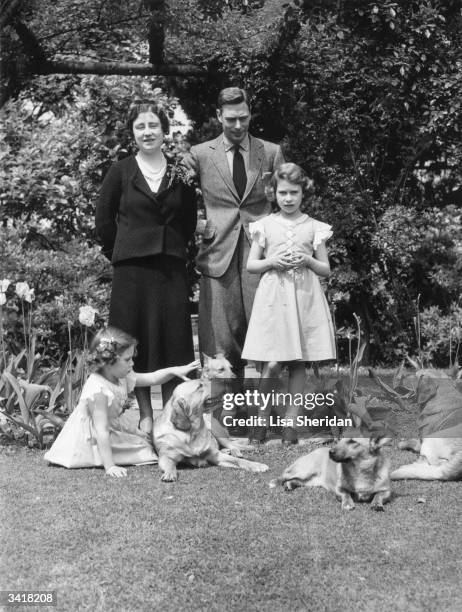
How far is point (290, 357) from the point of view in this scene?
4742 mm

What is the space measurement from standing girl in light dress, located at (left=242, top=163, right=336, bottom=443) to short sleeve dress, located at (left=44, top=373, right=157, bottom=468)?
0.82 metres

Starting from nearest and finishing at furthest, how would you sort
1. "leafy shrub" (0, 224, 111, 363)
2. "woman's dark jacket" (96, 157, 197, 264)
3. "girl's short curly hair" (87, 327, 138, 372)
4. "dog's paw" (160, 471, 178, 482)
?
"dog's paw" (160, 471, 178, 482), "girl's short curly hair" (87, 327, 138, 372), "woman's dark jacket" (96, 157, 197, 264), "leafy shrub" (0, 224, 111, 363)

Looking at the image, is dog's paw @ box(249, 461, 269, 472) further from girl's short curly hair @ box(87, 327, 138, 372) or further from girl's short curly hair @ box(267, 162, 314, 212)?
girl's short curly hair @ box(267, 162, 314, 212)

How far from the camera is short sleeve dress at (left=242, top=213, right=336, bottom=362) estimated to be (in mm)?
4773

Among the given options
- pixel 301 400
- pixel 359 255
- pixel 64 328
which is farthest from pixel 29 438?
pixel 359 255

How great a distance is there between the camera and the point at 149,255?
4934 millimetres

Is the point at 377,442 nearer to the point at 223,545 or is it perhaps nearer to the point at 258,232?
the point at 223,545

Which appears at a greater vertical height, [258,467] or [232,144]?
[232,144]

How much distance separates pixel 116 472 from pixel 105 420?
303 mm

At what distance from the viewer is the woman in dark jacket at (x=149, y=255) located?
4.96m

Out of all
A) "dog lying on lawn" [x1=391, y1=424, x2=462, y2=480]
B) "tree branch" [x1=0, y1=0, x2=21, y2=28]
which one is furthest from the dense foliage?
"dog lying on lawn" [x1=391, y1=424, x2=462, y2=480]

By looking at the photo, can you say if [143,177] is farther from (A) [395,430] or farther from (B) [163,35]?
(B) [163,35]

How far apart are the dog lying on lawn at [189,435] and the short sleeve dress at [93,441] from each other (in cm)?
15

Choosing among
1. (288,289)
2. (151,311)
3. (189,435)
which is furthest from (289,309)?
(189,435)
